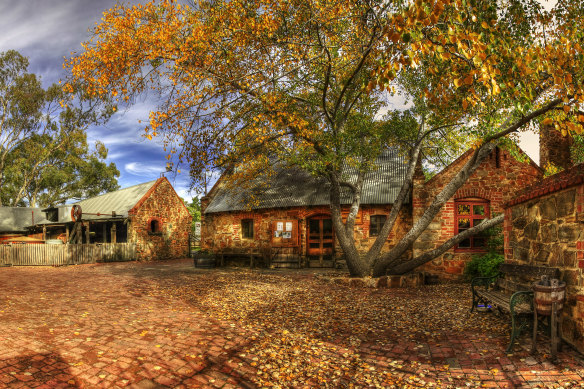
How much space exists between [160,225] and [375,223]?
1542 centimetres

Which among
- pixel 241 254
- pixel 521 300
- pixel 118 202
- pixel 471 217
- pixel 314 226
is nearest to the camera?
pixel 521 300

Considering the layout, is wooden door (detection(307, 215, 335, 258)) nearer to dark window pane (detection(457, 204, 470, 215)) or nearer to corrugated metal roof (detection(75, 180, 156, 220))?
dark window pane (detection(457, 204, 470, 215))

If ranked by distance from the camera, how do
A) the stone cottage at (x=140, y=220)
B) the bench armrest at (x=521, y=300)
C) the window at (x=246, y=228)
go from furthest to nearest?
the stone cottage at (x=140, y=220) → the window at (x=246, y=228) → the bench armrest at (x=521, y=300)

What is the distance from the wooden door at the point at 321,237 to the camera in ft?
56.2

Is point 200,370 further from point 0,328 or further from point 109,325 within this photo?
point 0,328

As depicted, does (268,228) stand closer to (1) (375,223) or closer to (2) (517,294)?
(1) (375,223)

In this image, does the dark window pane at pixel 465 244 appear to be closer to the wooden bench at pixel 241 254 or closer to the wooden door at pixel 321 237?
the wooden door at pixel 321 237

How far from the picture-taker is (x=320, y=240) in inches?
677

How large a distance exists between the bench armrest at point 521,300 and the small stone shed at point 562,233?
433 mm

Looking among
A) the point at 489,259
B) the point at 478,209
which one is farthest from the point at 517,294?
the point at 478,209

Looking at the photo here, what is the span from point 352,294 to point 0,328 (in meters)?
7.73

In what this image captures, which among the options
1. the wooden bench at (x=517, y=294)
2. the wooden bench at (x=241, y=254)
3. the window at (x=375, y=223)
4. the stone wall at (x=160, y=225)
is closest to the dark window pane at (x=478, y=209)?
the window at (x=375, y=223)

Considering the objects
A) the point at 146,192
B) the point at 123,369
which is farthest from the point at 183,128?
the point at 146,192

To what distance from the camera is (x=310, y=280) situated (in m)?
12.8
